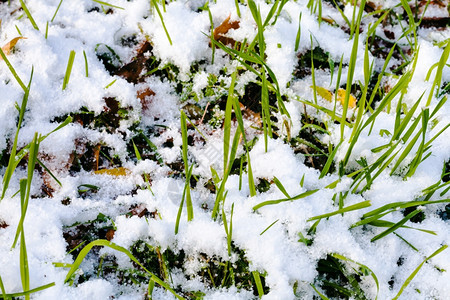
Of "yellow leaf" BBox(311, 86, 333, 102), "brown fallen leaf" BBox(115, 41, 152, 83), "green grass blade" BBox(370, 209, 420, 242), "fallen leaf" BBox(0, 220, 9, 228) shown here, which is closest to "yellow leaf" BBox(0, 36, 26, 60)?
"brown fallen leaf" BBox(115, 41, 152, 83)

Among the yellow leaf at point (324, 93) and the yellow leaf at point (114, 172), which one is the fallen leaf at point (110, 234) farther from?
the yellow leaf at point (324, 93)

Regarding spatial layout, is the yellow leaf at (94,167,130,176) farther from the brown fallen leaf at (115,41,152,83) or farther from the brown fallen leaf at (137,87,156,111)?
the brown fallen leaf at (115,41,152,83)

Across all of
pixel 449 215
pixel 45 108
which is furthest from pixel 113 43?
pixel 449 215

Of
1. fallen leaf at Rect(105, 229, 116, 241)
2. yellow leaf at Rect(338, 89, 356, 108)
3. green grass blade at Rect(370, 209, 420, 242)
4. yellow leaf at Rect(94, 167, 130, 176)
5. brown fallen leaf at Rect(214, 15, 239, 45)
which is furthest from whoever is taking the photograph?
brown fallen leaf at Rect(214, 15, 239, 45)

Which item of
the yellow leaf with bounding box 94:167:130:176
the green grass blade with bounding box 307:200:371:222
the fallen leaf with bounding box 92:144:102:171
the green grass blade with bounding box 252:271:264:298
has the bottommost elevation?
the green grass blade with bounding box 252:271:264:298

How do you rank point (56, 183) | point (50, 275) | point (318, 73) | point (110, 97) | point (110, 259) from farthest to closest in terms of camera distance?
point (318, 73), point (110, 97), point (56, 183), point (110, 259), point (50, 275)

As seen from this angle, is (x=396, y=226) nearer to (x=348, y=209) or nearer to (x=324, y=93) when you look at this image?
(x=348, y=209)

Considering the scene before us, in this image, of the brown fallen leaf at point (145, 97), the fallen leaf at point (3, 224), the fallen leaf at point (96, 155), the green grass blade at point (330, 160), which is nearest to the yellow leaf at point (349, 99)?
the green grass blade at point (330, 160)

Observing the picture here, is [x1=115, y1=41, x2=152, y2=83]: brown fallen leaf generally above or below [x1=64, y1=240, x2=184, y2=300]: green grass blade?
above

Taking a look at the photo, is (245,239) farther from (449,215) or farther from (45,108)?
(45,108)
